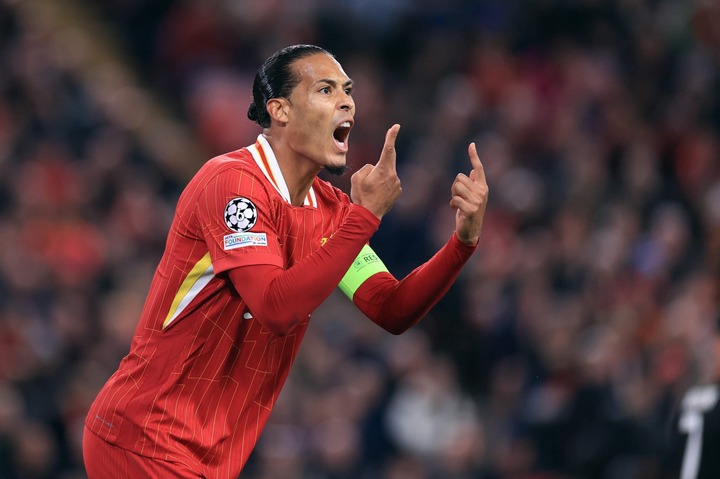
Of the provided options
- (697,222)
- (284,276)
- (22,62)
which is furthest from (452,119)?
(284,276)

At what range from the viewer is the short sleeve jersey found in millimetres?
3916

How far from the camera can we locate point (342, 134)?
4258 millimetres

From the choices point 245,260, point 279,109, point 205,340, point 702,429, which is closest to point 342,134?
point 279,109

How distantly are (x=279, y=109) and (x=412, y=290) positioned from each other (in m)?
0.81

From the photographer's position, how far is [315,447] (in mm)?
8234

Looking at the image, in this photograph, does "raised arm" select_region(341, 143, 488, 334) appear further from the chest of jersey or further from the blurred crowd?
the blurred crowd

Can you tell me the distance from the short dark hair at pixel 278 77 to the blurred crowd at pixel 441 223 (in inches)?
118

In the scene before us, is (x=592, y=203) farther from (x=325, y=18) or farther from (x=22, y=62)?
(x=22, y=62)

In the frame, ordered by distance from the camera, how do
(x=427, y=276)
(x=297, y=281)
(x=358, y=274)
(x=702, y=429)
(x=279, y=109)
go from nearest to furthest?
1. (x=297, y=281)
2. (x=279, y=109)
3. (x=427, y=276)
4. (x=358, y=274)
5. (x=702, y=429)

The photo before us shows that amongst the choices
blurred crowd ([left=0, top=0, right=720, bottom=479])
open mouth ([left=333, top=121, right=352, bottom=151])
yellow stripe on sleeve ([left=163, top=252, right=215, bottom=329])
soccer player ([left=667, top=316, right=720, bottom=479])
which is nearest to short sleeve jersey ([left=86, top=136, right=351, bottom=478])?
yellow stripe on sleeve ([left=163, top=252, right=215, bottom=329])

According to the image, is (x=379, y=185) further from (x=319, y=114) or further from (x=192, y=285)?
(x=192, y=285)

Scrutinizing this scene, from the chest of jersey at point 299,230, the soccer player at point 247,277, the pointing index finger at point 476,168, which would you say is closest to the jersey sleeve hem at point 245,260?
the soccer player at point 247,277

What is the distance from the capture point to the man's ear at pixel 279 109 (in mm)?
4223

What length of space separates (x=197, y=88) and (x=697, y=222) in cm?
492
